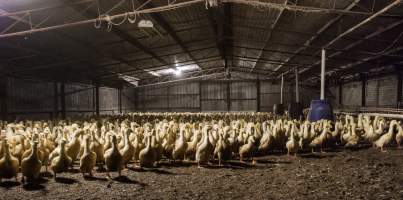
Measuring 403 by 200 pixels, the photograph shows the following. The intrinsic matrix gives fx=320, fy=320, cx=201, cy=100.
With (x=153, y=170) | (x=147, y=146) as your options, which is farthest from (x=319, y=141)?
(x=147, y=146)

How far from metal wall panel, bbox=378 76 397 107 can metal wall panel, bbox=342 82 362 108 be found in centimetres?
526

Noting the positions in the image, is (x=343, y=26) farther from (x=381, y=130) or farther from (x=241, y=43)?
(x=241, y=43)

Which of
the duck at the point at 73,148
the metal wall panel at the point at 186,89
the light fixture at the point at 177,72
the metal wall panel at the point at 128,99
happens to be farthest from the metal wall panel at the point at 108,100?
the duck at the point at 73,148

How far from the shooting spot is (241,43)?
75.1 feet

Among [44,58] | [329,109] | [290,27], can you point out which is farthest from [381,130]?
[44,58]

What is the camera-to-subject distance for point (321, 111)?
1562 centimetres

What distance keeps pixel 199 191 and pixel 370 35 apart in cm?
1274

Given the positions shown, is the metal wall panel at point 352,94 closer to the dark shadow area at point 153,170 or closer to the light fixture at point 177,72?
the light fixture at point 177,72

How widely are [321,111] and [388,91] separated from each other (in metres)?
12.6

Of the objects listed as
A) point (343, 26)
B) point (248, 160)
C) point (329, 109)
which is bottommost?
point (248, 160)

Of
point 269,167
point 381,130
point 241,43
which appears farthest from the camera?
point 241,43

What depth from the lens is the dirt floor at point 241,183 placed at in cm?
638

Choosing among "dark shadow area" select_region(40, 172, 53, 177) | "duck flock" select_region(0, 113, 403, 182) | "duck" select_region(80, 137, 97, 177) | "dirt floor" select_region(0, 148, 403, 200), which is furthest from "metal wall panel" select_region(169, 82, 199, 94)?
"duck" select_region(80, 137, 97, 177)

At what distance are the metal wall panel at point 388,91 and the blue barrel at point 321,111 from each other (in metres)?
11.1
